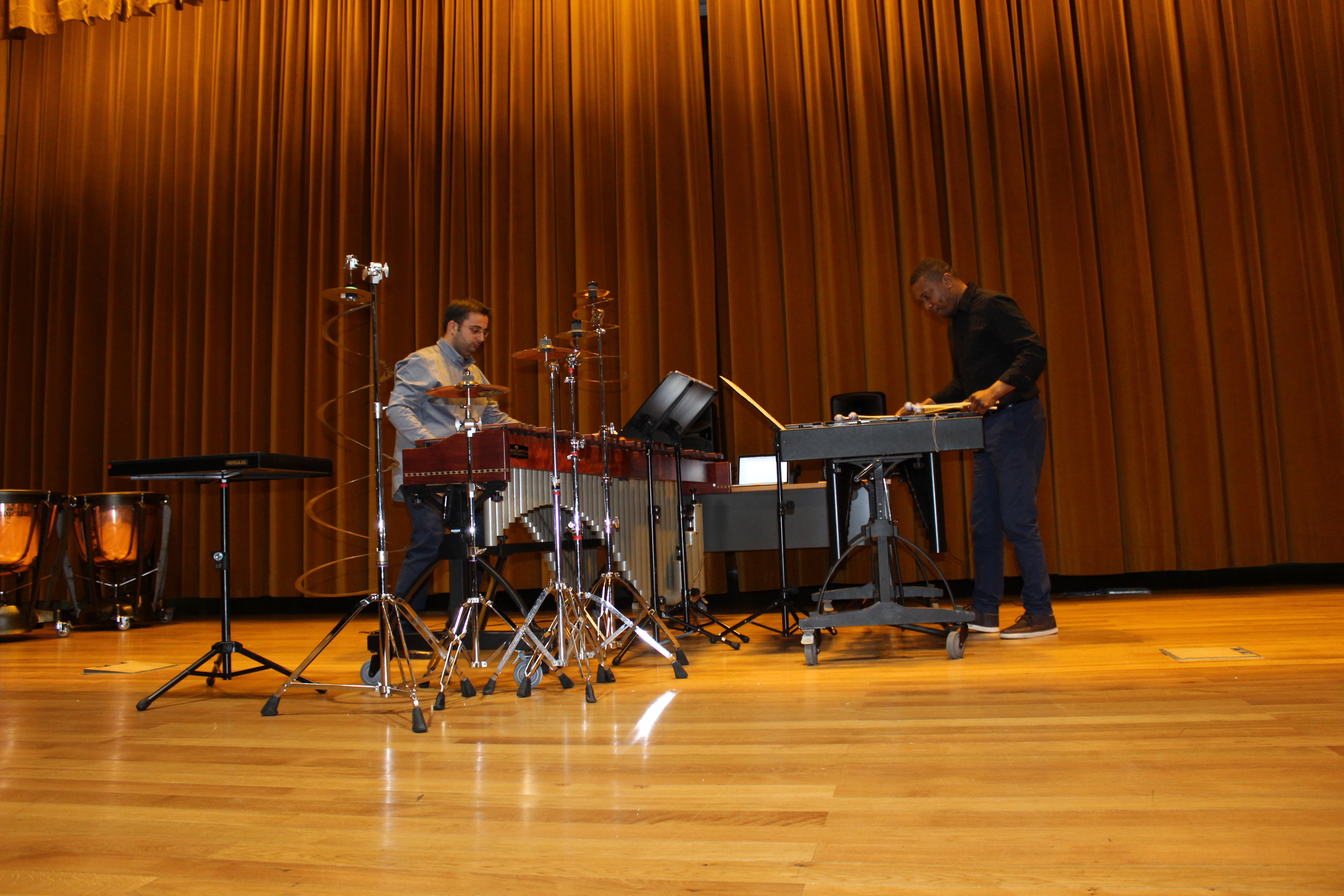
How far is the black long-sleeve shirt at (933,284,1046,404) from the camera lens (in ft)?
12.3

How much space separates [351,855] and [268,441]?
6122mm

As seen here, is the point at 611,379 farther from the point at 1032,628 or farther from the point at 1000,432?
the point at 1032,628

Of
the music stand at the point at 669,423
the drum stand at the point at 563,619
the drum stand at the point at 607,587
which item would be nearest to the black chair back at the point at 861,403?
the music stand at the point at 669,423

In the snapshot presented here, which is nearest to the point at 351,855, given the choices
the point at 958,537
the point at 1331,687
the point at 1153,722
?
the point at 1153,722

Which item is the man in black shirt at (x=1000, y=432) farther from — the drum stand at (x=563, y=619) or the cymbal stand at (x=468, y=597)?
the cymbal stand at (x=468, y=597)

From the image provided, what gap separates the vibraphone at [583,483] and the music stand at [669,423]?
10cm

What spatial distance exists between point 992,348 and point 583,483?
1.79 meters

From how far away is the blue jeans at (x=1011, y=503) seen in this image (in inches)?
152

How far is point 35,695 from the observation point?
3408 mm

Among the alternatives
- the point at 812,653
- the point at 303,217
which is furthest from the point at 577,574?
the point at 303,217

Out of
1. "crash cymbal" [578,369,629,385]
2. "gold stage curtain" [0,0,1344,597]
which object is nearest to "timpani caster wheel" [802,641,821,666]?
"gold stage curtain" [0,0,1344,597]

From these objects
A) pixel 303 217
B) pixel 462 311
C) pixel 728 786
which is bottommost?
pixel 728 786

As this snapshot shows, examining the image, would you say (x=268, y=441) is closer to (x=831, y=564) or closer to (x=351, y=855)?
(x=831, y=564)

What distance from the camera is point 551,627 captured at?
3.26 metres
